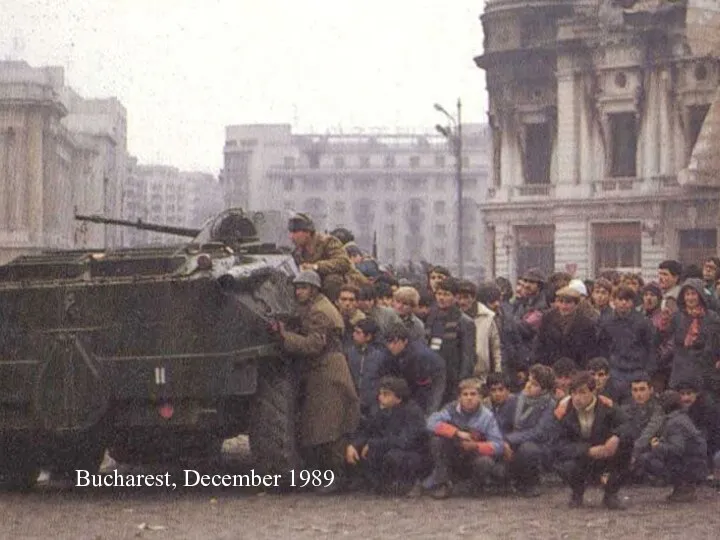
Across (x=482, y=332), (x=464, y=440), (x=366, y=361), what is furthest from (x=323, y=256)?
(x=464, y=440)

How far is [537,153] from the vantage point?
6069cm

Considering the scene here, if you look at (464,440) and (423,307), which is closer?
(464,440)

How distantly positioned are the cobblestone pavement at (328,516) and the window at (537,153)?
46571 mm

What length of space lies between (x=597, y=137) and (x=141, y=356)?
151 ft

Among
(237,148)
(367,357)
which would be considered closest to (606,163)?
(367,357)

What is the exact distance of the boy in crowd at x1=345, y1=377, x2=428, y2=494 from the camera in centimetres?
1360

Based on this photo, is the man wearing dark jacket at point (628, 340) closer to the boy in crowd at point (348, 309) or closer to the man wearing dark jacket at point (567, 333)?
the man wearing dark jacket at point (567, 333)

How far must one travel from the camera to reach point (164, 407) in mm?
13367

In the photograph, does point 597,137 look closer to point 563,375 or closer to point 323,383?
point 563,375

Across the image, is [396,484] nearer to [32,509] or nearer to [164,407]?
[164,407]

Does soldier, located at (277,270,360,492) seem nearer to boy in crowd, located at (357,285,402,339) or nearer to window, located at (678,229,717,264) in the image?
boy in crowd, located at (357,285,402,339)

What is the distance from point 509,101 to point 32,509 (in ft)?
161

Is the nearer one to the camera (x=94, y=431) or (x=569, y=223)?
(x=94, y=431)

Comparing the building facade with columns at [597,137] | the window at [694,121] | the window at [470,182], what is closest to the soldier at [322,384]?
the building facade with columns at [597,137]
